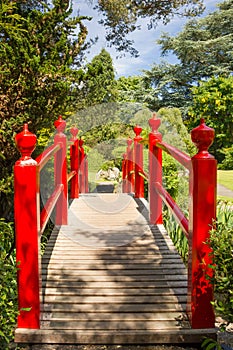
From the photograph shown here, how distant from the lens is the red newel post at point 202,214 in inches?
88.1

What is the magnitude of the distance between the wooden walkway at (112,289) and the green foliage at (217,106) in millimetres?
16460

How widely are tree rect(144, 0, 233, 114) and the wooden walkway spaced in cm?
1830

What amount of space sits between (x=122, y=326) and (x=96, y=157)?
12561 millimetres

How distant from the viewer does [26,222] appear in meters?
2.29

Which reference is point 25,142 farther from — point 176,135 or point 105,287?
point 176,135

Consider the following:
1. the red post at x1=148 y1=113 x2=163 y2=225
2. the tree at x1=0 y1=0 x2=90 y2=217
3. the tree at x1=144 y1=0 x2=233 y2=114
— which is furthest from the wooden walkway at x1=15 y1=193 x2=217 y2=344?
the tree at x1=144 y1=0 x2=233 y2=114

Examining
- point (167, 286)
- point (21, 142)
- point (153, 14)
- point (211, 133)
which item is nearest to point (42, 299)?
point (167, 286)

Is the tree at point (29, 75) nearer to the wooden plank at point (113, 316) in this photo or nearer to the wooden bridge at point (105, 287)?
the wooden bridge at point (105, 287)

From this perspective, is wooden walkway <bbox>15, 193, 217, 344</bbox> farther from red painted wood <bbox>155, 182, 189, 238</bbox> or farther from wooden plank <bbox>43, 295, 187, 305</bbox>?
red painted wood <bbox>155, 182, 189, 238</bbox>

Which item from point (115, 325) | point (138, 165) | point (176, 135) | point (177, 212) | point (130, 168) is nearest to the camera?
point (115, 325)

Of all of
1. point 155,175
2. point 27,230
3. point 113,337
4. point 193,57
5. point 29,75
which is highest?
point 193,57

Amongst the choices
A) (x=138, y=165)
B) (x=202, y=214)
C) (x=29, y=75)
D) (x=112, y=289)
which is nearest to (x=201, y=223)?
(x=202, y=214)

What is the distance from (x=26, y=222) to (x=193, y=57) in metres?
20.8

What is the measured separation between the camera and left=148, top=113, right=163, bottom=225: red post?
13.3 ft
